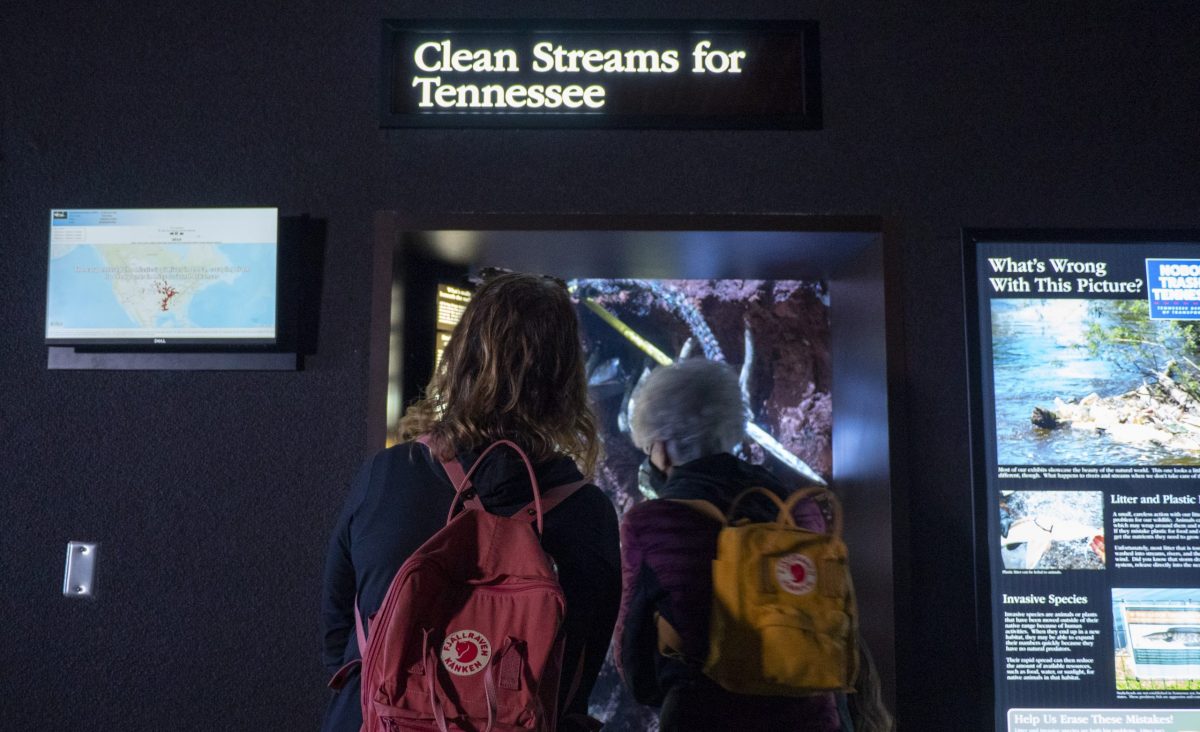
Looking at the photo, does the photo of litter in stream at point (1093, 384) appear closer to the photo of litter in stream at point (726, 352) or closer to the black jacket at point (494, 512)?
the photo of litter in stream at point (726, 352)

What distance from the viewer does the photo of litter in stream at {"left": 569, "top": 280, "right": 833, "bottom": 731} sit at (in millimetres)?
2463

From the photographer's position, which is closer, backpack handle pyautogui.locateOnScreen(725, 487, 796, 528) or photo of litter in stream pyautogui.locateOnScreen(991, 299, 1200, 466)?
backpack handle pyautogui.locateOnScreen(725, 487, 796, 528)

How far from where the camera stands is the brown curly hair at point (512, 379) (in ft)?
4.40

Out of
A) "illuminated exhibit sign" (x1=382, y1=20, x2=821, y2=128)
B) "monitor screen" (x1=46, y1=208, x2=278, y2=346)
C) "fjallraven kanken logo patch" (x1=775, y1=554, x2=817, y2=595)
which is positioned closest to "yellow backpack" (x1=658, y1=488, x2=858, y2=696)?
"fjallraven kanken logo patch" (x1=775, y1=554, x2=817, y2=595)

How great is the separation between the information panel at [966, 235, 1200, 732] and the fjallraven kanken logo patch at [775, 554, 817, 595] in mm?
682

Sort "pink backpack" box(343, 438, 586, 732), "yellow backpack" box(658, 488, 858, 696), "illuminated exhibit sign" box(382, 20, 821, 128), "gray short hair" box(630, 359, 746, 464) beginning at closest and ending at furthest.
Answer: "pink backpack" box(343, 438, 586, 732) → "yellow backpack" box(658, 488, 858, 696) → "gray short hair" box(630, 359, 746, 464) → "illuminated exhibit sign" box(382, 20, 821, 128)

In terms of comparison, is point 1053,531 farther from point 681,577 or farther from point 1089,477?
point 681,577

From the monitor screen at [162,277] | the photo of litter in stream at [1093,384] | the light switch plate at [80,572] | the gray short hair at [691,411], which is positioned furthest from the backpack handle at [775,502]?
the light switch plate at [80,572]

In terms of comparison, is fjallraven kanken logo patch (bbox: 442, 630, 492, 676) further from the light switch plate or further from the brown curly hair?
the light switch plate

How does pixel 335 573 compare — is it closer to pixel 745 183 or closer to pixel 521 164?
pixel 521 164

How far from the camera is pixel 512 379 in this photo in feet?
4.44

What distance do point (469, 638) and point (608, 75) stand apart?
59.6 inches

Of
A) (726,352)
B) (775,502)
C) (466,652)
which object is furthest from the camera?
(726,352)

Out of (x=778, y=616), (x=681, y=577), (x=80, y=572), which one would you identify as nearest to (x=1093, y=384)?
(x=778, y=616)
